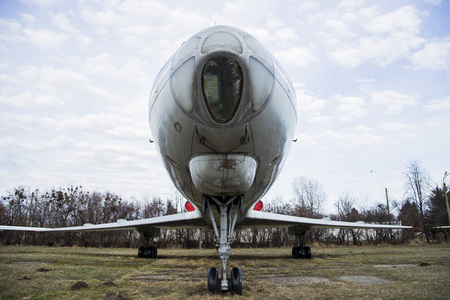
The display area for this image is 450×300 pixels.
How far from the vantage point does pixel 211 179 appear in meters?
2.98

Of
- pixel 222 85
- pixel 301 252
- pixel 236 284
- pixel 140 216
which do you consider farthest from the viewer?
pixel 140 216

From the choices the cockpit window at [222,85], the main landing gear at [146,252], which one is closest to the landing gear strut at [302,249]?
the main landing gear at [146,252]

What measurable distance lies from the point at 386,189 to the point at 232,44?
43.2 metres

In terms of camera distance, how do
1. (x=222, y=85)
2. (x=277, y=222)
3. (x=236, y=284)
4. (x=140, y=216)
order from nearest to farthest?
1. (x=222, y=85)
2. (x=236, y=284)
3. (x=277, y=222)
4. (x=140, y=216)

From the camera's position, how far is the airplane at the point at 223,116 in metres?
2.12

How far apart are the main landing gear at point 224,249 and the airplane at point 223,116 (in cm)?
1

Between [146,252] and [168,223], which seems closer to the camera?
[168,223]

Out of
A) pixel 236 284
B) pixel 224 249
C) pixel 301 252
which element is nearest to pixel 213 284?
pixel 236 284

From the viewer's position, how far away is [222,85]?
211 centimetres

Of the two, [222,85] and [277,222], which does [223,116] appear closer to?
[222,85]

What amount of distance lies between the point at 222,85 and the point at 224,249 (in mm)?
2190

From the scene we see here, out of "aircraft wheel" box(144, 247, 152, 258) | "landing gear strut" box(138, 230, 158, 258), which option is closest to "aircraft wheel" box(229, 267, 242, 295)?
"landing gear strut" box(138, 230, 158, 258)

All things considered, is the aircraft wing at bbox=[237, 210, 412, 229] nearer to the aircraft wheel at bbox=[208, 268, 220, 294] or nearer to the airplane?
the aircraft wheel at bbox=[208, 268, 220, 294]

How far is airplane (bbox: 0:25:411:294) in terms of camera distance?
2.12m
